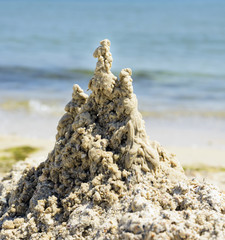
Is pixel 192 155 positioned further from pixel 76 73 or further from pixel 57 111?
pixel 76 73

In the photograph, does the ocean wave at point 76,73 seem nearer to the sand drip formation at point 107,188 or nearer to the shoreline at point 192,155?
the shoreline at point 192,155

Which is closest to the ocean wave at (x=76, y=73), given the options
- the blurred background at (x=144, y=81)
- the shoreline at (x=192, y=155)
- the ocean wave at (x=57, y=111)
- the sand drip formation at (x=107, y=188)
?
the blurred background at (x=144, y=81)

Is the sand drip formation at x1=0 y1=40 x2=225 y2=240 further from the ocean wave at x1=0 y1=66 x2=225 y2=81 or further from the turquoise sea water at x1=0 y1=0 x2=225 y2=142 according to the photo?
the ocean wave at x1=0 y1=66 x2=225 y2=81

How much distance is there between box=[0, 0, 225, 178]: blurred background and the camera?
32.2 feet

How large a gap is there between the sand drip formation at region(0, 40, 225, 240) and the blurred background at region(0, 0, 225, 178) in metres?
4.76

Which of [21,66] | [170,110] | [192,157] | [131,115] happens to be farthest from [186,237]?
[21,66]

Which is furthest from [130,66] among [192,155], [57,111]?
[192,155]

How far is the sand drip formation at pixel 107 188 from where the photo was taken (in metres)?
2.32

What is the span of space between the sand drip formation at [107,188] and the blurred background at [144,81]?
15.6 feet

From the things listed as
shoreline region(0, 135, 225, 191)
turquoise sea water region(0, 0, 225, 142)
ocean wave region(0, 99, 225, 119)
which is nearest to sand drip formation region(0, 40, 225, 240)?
shoreline region(0, 135, 225, 191)

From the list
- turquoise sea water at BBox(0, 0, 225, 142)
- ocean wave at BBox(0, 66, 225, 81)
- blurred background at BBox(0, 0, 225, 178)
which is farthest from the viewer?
ocean wave at BBox(0, 66, 225, 81)

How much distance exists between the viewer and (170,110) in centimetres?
1222

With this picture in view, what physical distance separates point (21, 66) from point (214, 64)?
10945 millimetres

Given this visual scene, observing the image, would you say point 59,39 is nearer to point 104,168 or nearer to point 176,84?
point 176,84
